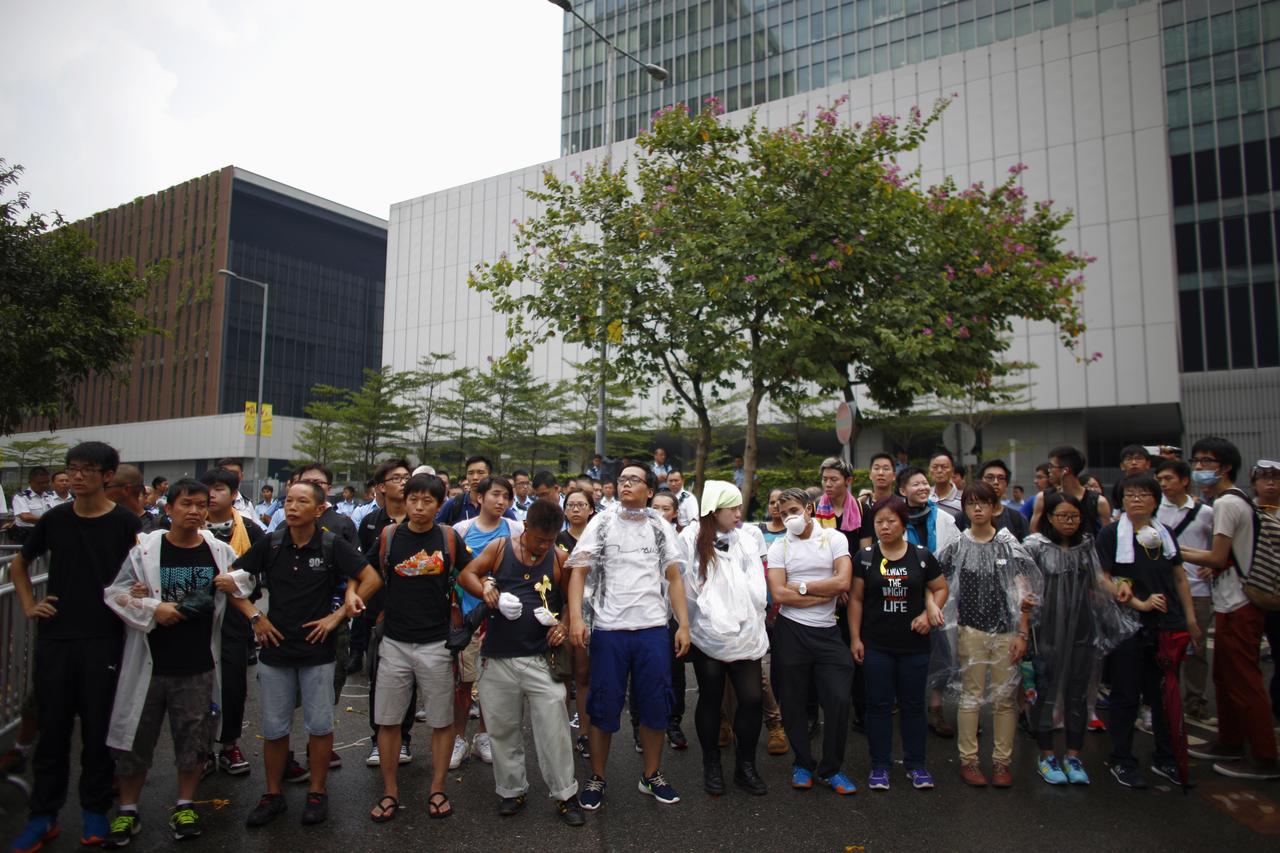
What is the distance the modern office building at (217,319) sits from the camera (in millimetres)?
61375

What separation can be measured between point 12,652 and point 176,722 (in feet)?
7.10

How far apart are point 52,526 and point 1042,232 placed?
1551 cm

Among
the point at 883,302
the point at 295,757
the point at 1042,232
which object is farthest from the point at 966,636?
the point at 1042,232

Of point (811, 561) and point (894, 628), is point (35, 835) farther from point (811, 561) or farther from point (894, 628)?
point (894, 628)

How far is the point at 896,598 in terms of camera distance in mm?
5441

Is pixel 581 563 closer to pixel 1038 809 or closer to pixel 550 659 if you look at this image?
pixel 550 659

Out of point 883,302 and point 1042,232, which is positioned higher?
point 1042,232

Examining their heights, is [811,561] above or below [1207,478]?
below

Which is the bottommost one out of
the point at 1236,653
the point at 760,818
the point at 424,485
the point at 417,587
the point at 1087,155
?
the point at 760,818

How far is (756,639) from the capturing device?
521 centimetres

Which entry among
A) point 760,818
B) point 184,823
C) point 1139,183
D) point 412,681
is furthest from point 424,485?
point 1139,183

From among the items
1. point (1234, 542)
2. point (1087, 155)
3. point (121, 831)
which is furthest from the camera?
point (1087, 155)

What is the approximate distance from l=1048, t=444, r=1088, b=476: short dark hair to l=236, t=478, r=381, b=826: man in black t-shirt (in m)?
5.61

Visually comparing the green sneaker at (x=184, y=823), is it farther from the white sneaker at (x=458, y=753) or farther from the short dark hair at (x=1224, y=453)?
the short dark hair at (x=1224, y=453)
